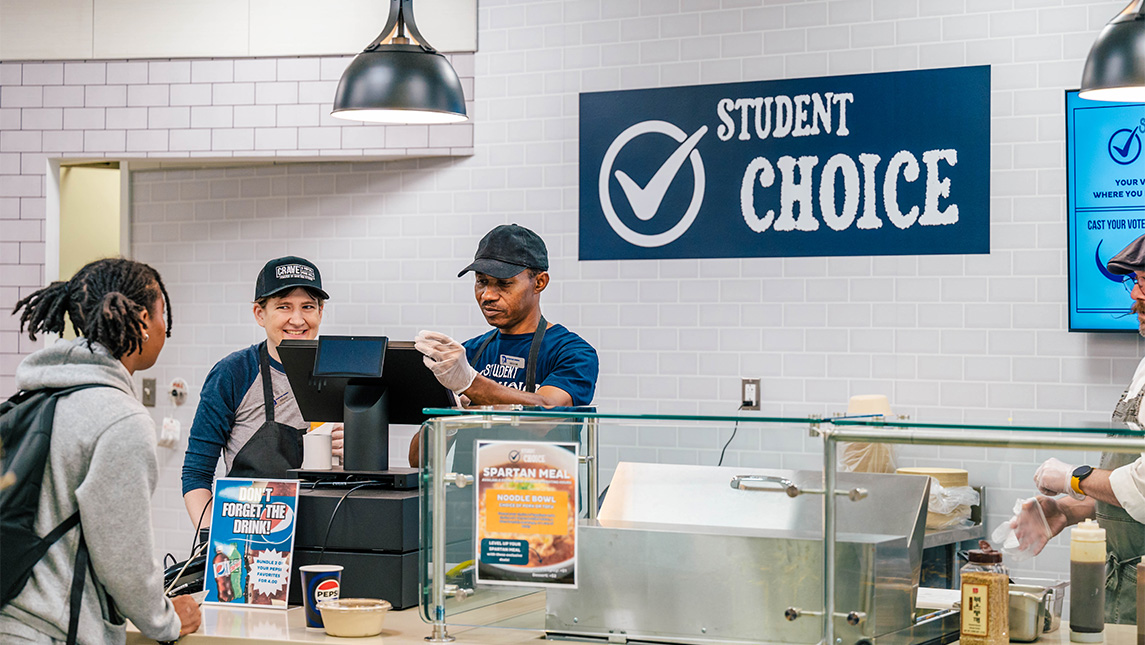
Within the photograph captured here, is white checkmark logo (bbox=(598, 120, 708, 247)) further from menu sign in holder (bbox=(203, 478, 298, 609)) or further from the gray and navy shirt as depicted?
menu sign in holder (bbox=(203, 478, 298, 609))

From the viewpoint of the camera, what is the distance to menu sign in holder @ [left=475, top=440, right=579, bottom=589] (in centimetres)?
223

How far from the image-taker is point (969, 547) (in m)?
2.27

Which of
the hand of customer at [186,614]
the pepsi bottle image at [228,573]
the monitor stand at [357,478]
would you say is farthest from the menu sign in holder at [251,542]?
the hand of customer at [186,614]

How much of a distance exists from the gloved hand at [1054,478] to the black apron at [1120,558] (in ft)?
0.22

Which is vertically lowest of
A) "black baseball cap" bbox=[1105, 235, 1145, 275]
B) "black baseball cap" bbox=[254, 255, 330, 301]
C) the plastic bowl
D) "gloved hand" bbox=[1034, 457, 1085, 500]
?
the plastic bowl

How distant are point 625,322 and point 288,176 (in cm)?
181

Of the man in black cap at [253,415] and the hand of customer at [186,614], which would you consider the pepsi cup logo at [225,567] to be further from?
the man in black cap at [253,415]

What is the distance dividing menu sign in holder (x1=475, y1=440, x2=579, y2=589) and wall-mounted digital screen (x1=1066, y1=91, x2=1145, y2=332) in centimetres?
302

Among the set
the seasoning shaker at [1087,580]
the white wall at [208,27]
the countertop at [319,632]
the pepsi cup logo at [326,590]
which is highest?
the white wall at [208,27]

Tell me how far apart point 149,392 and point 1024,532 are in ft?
15.5

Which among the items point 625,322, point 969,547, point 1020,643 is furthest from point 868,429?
point 625,322

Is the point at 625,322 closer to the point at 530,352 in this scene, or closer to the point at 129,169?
the point at 530,352

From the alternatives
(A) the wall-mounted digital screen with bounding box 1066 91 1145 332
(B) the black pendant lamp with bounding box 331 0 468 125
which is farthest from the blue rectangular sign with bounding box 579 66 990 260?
(B) the black pendant lamp with bounding box 331 0 468 125

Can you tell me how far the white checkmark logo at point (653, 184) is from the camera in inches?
202
